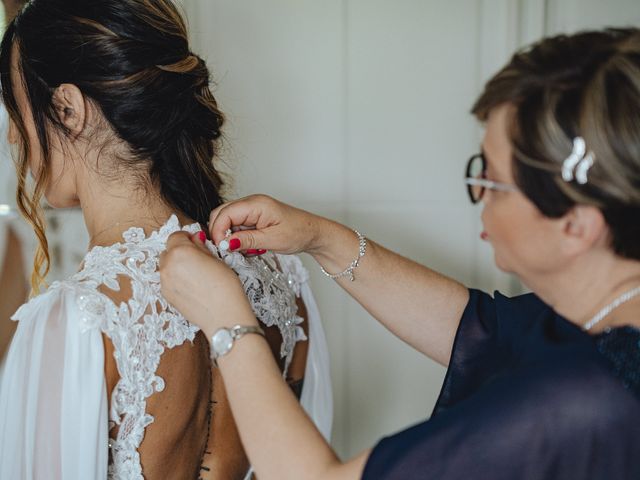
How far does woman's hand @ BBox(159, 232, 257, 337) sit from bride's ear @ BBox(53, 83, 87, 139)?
30 cm

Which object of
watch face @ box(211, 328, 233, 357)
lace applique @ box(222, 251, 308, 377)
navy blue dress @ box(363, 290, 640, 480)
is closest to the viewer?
navy blue dress @ box(363, 290, 640, 480)

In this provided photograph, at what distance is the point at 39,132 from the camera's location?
1.17 m

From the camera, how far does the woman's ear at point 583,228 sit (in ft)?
2.80

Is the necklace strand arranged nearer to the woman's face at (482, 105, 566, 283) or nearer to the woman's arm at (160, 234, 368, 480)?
the woman's face at (482, 105, 566, 283)

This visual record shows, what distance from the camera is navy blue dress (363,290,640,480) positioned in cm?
81

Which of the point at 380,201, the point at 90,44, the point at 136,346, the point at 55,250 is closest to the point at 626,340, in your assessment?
→ the point at 136,346

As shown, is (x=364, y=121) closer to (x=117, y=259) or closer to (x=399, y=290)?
(x=399, y=290)

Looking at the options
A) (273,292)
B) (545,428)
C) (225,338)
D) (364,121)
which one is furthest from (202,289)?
(364,121)

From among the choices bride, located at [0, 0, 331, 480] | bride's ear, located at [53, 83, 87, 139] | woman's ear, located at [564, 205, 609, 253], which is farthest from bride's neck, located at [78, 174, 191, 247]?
woman's ear, located at [564, 205, 609, 253]

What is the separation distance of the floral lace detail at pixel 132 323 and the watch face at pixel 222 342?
16 cm

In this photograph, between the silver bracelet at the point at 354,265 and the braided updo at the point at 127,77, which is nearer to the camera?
the braided updo at the point at 127,77

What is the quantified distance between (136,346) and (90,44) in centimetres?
47

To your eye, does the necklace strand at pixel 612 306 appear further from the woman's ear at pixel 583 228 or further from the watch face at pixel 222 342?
the watch face at pixel 222 342

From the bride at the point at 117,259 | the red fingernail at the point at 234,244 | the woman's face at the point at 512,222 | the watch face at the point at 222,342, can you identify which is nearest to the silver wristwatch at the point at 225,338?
the watch face at the point at 222,342
